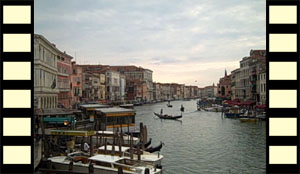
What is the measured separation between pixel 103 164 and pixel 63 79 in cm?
1964

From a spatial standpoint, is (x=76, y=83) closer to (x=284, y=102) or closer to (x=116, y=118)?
(x=116, y=118)

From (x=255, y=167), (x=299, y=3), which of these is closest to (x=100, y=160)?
(x=255, y=167)

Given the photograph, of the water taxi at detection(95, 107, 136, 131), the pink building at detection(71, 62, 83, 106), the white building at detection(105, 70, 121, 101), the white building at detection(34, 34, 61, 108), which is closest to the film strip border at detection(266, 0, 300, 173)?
the water taxi at detection(95, 107, 136, 131)

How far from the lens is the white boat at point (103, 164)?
28.1 feet

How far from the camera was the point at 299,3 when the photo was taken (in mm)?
2242

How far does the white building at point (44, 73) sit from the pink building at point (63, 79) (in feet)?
9.16

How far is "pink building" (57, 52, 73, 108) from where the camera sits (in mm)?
26047

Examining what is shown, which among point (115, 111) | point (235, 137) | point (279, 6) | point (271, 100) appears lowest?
point (235, 137)

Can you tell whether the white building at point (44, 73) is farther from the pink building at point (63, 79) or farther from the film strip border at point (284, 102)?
the film strip border at point (284, 102)

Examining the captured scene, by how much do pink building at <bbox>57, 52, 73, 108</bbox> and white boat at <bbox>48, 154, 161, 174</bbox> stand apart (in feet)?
53.4

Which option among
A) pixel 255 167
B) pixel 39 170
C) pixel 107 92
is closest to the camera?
pixel 39 170

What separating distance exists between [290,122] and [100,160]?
7.17 meters

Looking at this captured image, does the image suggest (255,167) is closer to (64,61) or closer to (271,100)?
(271,100)

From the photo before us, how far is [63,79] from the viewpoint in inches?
1080
